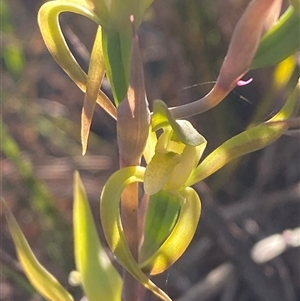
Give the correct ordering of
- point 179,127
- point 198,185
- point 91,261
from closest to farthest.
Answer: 1. point 179,127
2. point 91,261
3. point 198,185

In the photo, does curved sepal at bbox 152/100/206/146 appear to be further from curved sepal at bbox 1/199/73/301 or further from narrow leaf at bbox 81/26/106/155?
curved sepal at bbox 1/199/73/301

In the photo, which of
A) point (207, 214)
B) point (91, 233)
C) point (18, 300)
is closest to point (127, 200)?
point (91, 233)

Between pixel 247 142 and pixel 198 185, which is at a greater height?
pixel 247 142

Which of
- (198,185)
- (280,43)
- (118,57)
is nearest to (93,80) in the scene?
(118,57)

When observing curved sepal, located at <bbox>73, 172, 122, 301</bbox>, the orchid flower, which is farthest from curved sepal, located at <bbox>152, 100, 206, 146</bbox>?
curved sepal, located at <bbox>73, 172, 122, 301</bbox>

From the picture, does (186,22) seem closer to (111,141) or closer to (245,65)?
(111,141)

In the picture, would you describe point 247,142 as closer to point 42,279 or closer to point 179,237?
point 179,237

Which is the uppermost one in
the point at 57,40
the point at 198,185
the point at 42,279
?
the point at 57,40
